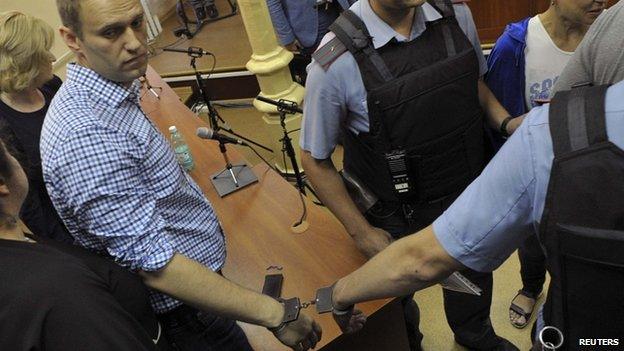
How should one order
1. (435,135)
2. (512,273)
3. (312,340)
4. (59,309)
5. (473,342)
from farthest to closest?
(512,273) → (473,342) → (435,135) → (312,340) → (59,309)

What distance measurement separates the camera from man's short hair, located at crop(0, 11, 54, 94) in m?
1.95

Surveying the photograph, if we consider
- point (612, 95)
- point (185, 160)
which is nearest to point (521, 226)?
point (612, 95)

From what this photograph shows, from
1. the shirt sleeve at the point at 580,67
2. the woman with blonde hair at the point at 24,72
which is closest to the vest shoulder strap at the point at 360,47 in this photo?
the shirt sleeve at the point at 580,67

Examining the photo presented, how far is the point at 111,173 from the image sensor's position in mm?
990

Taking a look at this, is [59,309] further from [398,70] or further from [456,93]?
[456,93]

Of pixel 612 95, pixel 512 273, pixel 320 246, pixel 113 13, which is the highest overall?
pixel 113 13

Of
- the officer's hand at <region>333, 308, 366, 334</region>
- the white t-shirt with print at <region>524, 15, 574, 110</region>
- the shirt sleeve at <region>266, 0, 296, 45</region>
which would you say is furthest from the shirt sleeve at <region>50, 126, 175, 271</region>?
the shirt sleeve at <region>266, 0, 296, 45</region>

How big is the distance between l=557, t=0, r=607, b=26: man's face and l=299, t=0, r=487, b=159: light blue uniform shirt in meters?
0.29

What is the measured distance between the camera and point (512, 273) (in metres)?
2.36

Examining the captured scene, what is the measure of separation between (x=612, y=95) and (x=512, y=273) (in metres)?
1.90

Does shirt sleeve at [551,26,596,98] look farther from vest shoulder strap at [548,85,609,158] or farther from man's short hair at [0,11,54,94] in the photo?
man's short hair at [0,11,54,94]

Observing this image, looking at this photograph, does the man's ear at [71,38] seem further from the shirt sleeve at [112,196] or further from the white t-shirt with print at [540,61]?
the white t-shirt with print at [540,61]

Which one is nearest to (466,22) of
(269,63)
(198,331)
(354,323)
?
(354,323)

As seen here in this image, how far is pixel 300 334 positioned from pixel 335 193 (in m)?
0.47
